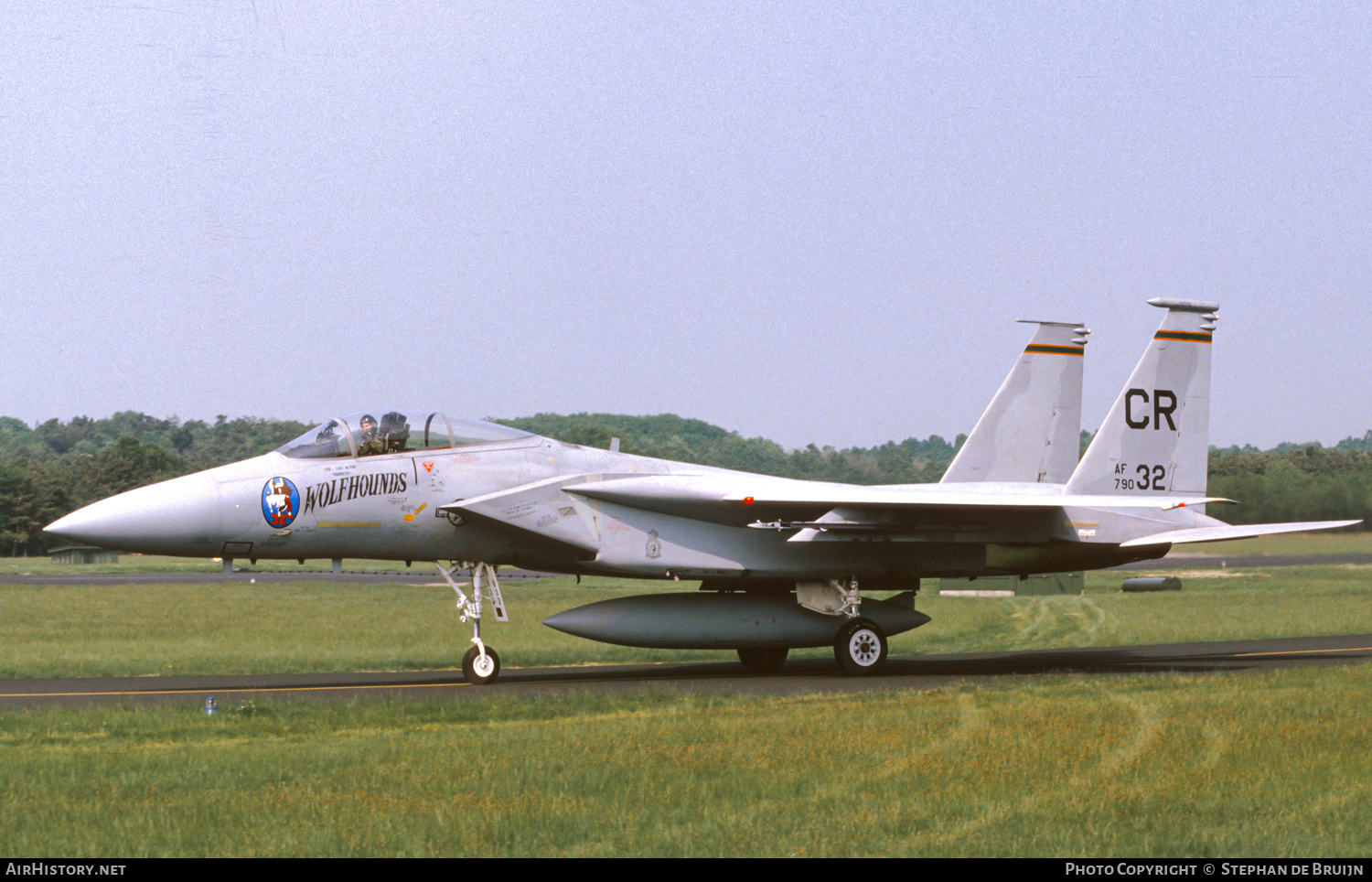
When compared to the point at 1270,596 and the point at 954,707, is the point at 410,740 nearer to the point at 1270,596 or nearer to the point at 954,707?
the point at 954,707

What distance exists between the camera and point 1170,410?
1839 cm

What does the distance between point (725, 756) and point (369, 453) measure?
7.40 metres

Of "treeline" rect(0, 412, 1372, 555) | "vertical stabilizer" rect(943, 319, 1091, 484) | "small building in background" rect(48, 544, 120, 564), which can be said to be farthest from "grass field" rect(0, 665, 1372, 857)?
"small building in background" rect(48, 544, 120, 564)

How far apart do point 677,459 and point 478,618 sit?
45.9 feet

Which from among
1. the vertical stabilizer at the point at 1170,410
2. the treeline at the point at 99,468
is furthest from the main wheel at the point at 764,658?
the treeline at the point at 99,468

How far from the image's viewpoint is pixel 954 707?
1133cm

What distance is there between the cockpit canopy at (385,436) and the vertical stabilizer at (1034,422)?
A: 24.2 feet

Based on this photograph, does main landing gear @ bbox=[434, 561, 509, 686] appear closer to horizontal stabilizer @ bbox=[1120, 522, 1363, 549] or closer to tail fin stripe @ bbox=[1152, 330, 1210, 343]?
horizontal stabilizer @ bbox=[1120, 522, 1363, 549]

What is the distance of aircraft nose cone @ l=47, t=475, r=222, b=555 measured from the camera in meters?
13.2

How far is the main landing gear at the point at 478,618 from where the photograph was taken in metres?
14.7

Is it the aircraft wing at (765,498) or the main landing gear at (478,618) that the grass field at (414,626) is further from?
the aircraft wing at (765,498)

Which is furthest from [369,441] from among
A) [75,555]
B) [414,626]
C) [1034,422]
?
[75,555]

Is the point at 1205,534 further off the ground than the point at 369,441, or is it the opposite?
the point at 369,441

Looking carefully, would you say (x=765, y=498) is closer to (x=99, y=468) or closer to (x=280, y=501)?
(x=280, y=501)
